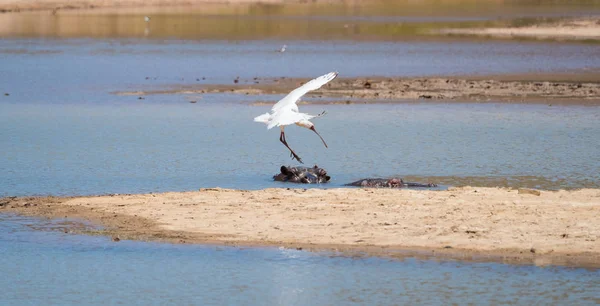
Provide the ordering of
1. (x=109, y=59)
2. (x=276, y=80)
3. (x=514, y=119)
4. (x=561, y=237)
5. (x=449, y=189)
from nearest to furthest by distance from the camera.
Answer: (x=561, y=237), (x=449, y=189), (x=514, y=119), (x=276, y=80), (x=109, y=59)

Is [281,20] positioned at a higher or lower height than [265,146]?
lower

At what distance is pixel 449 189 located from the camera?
13.3 meters

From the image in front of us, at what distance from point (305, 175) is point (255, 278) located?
14.2 ft

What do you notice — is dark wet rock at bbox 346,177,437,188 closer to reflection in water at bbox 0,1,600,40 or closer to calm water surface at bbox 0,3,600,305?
calm water surface at bbox 0,3,600,305

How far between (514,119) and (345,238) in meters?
11.7

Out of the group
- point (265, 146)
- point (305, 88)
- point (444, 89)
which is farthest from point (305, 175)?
point (444, 89)

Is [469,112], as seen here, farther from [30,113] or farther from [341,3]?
[341,3]

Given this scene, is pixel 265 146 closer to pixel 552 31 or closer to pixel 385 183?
pixel 385 183

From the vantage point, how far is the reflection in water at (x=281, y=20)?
55594 millimetres

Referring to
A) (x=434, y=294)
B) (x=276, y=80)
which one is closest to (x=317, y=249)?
(x=434, y=294)

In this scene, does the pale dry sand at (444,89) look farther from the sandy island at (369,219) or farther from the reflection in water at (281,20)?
the reflection in water at (281,20)

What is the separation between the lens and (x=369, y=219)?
11656mm

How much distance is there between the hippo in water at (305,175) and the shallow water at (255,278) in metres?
3.50

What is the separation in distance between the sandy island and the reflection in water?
3847cm
